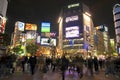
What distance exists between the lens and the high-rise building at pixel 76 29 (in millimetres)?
94500

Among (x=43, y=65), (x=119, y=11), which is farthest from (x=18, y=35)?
(x=43, y=65)

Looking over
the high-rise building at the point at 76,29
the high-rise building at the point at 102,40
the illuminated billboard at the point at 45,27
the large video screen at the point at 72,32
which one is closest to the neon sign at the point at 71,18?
the high-rise building at the point at 76,29

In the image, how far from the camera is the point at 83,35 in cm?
9462

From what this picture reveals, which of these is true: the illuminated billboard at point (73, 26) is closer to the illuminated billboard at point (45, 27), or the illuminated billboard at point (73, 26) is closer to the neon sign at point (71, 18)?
the neon sign at point (71, 18)

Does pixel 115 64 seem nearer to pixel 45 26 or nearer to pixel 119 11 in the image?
pixel 45 26

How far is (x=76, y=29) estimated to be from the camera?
322 ft

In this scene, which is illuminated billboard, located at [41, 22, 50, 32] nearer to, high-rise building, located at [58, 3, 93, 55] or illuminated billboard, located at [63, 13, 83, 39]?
high-rise building, located at [58, 3, 93, 55]

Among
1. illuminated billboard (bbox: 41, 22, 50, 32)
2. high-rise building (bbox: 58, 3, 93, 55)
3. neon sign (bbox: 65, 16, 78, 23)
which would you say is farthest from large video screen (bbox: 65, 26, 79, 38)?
illuminated billboard (bbox: 41, 22, 50, 32)

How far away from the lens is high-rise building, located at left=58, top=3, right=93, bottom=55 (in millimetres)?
94500

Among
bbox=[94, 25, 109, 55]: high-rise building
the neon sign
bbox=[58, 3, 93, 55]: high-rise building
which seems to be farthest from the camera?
bbox=[94, 25, 109, 55]: high-rise building

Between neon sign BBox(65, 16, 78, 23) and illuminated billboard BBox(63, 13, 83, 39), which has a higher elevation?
neon sign BBox(65, 16, 78, 23)

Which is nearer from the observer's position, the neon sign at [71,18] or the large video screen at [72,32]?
the large video screen at [72,32]

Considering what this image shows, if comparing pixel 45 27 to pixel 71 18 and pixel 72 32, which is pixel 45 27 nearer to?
pixel 72 32

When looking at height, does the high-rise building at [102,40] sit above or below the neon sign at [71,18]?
below
